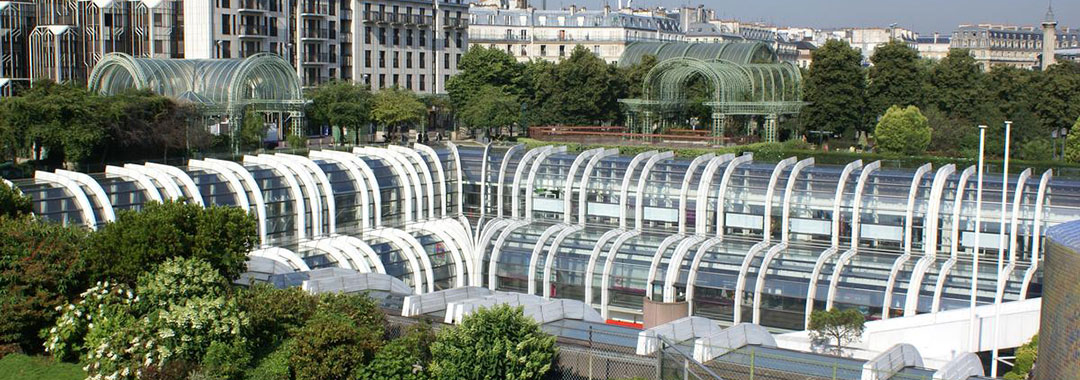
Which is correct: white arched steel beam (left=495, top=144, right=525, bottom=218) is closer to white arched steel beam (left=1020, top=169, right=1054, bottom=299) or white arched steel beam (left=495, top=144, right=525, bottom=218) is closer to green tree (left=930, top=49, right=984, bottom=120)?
white arched steel beam (left=1020, top=169, right=1054, bottom=299)

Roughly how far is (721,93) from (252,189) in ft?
119

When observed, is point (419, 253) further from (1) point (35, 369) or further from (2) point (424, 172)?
(1) point (35, 369)

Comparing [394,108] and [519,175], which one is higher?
[394,108]

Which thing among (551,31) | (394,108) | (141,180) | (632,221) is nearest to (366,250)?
(141,180)

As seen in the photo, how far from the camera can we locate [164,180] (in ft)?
117

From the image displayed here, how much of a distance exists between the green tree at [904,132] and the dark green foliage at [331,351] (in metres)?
47.0

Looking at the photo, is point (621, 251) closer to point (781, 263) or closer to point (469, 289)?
point (781, 263)

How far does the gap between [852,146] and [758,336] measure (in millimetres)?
47039

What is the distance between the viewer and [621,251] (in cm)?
3753

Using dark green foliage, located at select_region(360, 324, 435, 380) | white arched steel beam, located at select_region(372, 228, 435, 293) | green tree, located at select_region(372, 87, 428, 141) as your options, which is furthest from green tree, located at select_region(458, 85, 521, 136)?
dark green foliage, located at select_region(360, 324, 435, 380)

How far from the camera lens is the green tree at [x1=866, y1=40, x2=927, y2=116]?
74688mm

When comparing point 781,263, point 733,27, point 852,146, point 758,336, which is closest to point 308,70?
point 852,146

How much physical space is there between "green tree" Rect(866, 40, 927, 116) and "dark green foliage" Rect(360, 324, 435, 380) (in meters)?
58.2

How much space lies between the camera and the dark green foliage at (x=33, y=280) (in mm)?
24219
